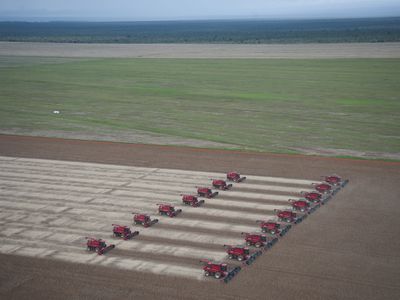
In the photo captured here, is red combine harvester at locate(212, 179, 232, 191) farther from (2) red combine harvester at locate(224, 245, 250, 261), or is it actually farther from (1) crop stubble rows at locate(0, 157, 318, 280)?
(2) red combine harvester at locate(224, 245, 250, 261)

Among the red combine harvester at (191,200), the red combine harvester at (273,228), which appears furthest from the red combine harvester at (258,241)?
the red combine harvester at (191,200)

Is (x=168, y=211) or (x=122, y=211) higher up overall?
(x=168, y=211)

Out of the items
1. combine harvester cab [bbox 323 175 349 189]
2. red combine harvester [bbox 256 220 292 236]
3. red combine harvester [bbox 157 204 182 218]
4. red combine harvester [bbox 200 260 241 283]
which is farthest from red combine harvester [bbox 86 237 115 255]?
combine harvester cab [bbox 323 175 349 189]

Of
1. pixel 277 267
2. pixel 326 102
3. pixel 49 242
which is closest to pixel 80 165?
pixel 49 242

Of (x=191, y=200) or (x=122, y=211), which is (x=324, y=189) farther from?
(x=122, y=211)

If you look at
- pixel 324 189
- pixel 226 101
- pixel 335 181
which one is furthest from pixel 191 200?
pixel 226 101

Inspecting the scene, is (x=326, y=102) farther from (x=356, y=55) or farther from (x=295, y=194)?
(x=356, y=55)

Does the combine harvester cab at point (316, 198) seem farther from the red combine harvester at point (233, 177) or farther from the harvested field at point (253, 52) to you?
the harvested field at point (253, 52)
